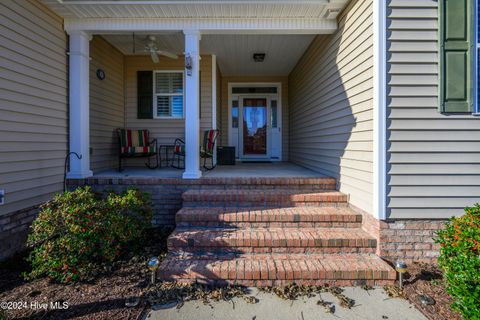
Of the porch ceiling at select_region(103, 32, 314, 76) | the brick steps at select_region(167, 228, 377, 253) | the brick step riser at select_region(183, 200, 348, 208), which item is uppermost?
the porch ceiling at select_region(103, 32, 314, 76)

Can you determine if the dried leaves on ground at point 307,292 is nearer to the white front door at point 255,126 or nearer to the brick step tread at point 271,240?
the brick step tread at point 271,240

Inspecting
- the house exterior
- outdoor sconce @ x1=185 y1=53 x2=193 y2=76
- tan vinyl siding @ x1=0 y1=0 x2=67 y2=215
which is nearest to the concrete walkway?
the house exterior

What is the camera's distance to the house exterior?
281 centimetres

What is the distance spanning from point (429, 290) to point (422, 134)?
1463 millimetres

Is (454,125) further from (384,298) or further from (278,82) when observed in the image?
(278,82)

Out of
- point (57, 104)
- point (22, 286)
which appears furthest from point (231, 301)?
point (57, 104)

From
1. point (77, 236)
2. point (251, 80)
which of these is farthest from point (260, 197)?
point (251, 80)

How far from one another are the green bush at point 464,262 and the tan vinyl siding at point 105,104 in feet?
16.1

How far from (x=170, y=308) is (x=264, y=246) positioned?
1079 mm

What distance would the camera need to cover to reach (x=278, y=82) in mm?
7824

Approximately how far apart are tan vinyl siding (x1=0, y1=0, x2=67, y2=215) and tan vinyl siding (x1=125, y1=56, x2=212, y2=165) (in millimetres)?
1961

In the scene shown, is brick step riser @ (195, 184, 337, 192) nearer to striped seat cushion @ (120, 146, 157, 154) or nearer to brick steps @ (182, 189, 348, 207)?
brick steps @ (182, 189, 348, 207)

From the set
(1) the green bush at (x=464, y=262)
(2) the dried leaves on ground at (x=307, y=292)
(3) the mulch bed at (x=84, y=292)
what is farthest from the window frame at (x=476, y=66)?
(3) the mulch bed at (x=84, y=292)

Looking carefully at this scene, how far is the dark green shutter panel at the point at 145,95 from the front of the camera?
5.93 meters
